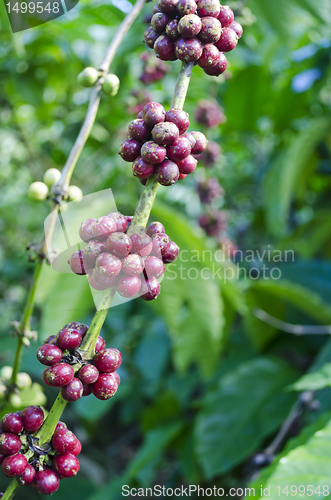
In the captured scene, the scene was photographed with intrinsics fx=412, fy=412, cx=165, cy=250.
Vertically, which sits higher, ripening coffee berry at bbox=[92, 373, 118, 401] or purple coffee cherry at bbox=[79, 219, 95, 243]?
purple coffee cherry at bbox=[79, 219, 95, 243]

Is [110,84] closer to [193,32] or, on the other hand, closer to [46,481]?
[193,32]

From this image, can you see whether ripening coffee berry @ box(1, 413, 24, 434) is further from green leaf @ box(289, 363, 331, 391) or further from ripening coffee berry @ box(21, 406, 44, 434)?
green leaf @ box(289, 363, 331, 391)

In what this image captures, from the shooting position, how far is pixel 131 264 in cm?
36

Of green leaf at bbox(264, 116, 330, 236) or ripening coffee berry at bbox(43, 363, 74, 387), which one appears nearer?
ripening coffee berry at bbox(43, 363, 74, 387)

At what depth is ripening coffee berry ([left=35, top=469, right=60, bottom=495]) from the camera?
1.19 ft

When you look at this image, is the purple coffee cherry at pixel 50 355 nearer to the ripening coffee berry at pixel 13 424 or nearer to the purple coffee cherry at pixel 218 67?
the ripening coffee berry at pixel 13 424

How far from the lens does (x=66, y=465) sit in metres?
0.37

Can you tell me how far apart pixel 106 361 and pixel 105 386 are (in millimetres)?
23

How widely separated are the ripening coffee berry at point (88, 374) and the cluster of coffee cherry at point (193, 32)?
0.31m

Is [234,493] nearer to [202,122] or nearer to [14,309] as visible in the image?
[202,122]

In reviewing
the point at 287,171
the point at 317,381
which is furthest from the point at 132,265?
the point at 287,171

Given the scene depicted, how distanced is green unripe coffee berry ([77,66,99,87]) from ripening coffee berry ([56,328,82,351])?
1.04 ft

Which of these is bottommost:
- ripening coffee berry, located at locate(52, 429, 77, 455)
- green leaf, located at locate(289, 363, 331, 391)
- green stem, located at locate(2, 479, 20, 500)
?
green leaf, located at locate(289, 363, 331, 391)

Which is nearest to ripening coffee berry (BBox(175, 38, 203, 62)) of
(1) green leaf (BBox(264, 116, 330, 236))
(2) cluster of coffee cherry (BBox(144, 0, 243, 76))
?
(2) cluster of coffee cherry (BBox(144, 0, 243, 76))
